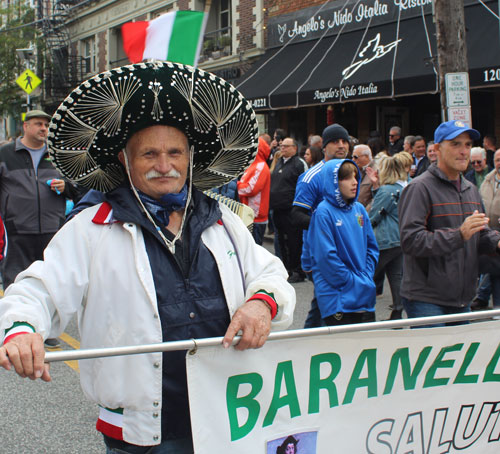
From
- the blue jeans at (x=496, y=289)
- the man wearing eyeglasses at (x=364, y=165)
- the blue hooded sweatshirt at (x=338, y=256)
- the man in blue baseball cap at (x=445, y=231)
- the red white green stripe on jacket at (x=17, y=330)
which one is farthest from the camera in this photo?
the man wearing eyeglasses at (x=364, y=165)

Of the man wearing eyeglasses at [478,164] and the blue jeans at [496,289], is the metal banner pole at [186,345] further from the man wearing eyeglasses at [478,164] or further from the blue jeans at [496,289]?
the man wearing eyeglasses at [478,164]

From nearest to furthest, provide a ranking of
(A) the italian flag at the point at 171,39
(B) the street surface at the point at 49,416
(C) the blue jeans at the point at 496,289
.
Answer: (A) the italian flag at the point at 171,39, (B) the street surface at the point at 49,416, (C) the blue jeans at the point at 496,289

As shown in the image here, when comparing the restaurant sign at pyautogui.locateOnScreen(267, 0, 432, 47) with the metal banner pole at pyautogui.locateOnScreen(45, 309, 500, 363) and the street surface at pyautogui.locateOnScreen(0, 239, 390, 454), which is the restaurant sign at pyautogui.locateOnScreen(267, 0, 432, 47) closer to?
the street surface at pyautogui.locateOnScreen(0, 239, 390, 454)

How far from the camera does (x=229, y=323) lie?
2283 millimetres

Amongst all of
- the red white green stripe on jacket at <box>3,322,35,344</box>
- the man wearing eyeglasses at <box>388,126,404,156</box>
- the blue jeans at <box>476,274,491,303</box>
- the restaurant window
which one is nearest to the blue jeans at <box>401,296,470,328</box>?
the red white green stripe on jacket at <box>3,322,35,344</box>

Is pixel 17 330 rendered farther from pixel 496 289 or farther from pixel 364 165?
pixel 364 165

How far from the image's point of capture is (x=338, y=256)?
4.56 metres

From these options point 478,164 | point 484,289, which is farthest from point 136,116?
point 478,164

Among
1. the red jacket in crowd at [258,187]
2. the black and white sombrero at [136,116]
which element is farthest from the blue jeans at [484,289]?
the black and white sombrero at [136,116]

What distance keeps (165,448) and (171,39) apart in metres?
1.42

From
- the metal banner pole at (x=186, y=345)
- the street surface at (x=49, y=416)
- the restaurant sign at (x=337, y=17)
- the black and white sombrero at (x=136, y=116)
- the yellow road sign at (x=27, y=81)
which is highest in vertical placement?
the restaurant sign at (x=337, y=17)

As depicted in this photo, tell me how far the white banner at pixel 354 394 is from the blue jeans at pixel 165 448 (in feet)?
0.30

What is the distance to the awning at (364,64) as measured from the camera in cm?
1248

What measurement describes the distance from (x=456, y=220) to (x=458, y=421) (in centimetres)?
184
